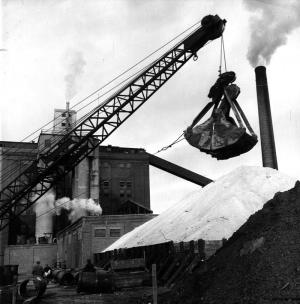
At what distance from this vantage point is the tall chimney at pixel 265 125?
21594 mm

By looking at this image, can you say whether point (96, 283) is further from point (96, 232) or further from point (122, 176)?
point (122, 176)

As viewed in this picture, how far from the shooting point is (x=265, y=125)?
21.5 m

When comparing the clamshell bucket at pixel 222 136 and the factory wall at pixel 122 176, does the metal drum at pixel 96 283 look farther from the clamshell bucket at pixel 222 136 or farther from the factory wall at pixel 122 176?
the factory wall at pixel 122 176

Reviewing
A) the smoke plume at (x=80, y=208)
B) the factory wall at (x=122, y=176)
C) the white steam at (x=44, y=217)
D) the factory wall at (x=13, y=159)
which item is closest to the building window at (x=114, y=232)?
the smoke plume at (x=80, y=208)

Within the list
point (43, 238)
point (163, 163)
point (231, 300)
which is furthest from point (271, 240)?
point (163, 163)

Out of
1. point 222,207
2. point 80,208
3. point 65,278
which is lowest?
point 65,278

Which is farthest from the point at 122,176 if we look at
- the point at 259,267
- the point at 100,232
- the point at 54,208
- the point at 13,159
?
the point at 259,267

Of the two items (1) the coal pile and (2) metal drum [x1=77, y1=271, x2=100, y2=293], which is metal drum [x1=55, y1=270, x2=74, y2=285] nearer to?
(2) metal drum [x1=77, y1=271, x2=100, y2=293]

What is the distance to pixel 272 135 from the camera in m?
21.9

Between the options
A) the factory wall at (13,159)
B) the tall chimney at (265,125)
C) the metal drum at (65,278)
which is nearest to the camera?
the metal drum at (65,278)

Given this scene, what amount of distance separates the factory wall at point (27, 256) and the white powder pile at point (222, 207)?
1932 centimetres

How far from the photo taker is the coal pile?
6359 millimetres

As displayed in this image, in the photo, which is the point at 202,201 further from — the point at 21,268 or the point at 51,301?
the point at 21,268

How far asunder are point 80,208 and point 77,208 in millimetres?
315
